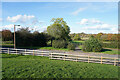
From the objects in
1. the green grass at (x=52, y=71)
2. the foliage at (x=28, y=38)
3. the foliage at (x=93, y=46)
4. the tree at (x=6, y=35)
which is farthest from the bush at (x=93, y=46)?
the tree at (x=6, y=35)

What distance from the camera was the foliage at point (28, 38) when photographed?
3058 centimetres

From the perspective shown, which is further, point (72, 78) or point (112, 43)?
point (112, 43)

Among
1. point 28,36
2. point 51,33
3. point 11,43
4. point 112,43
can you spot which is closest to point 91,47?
point 112,43

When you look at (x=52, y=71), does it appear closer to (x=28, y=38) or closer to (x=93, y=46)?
(x=93, y=46)

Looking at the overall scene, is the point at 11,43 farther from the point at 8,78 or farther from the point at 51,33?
the point at 8,78

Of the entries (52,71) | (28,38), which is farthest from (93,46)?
(28,38)

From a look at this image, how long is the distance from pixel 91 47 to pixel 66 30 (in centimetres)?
1490

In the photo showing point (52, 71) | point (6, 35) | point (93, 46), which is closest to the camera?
point (52, 71)

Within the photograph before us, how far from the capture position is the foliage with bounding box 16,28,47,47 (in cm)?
3058

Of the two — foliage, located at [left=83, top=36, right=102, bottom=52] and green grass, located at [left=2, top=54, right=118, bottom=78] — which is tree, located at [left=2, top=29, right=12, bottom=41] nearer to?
foliage, located at [left=83, top=36, right=102, bottom=52]

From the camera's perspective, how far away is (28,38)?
Answer: 3198 centimetres

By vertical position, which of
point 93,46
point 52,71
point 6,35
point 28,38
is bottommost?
point 52,71

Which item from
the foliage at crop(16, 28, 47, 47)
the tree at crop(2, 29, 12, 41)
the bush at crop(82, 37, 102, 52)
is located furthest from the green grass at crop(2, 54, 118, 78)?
the foliage at crop(16, 28, 47, 47)

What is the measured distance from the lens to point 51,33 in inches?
1253
